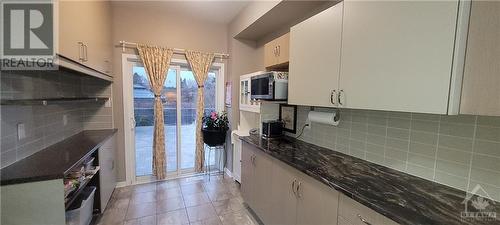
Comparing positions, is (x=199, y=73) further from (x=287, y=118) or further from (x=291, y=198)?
(x=291, y=198)

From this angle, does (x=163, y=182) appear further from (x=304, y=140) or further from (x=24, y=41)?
(x=24, y=41)

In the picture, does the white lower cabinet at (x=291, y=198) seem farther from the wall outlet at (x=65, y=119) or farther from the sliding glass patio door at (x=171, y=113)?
the wall outlet at (x=65, y=119)

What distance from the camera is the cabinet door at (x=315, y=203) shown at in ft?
4.24

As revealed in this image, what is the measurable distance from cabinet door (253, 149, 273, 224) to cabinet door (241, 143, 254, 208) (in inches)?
3.9

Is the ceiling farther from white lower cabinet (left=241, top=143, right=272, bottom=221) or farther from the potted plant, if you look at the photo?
white lower cabinet (left=241, top=143, right=272, bottom=221)

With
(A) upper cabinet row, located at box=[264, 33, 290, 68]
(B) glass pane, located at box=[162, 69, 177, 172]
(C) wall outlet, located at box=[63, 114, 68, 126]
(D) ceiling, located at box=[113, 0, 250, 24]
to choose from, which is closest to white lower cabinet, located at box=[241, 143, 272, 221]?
(A) upper cabinet row, located at box=[264, 33, 290, 68]

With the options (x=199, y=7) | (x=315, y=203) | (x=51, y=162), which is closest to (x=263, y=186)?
(x=315, y=203)

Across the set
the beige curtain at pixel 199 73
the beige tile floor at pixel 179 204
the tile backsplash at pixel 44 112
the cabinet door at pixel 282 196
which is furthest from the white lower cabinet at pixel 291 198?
the tile backsplash at pixel 44 112

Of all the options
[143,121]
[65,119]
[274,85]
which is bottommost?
[143,121]

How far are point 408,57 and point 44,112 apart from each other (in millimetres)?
2807

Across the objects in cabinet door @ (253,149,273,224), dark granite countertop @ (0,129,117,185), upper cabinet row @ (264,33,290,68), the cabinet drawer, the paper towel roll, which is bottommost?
cabinet door @ (253,149,273,224)

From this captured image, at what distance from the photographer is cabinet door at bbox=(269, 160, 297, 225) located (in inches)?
64.9

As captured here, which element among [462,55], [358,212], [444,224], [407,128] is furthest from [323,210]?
[462,55]

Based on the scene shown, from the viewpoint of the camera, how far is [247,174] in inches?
94.5
